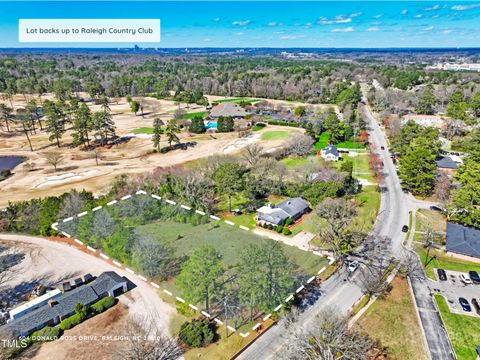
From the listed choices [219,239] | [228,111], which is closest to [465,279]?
[219,239]

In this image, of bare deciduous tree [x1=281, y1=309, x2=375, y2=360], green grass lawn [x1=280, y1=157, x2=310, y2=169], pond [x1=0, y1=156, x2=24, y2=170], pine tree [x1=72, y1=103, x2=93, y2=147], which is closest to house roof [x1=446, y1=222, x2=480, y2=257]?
bare deciduous tree [x1=281, y1=309, x2=375, y2=360]

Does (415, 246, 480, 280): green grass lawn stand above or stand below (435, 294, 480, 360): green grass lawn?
above

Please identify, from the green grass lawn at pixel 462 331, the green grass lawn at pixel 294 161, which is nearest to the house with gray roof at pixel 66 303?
the green grass lawn at pixel 462 331

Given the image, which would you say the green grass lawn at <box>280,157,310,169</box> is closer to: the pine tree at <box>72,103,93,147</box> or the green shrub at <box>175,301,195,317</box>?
the green shrub at <box>175,301,195,317</box>

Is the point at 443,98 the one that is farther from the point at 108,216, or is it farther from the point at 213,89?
the point at 108,216

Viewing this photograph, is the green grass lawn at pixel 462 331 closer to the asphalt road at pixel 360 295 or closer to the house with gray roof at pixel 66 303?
the asphalt road at pixel 360 295

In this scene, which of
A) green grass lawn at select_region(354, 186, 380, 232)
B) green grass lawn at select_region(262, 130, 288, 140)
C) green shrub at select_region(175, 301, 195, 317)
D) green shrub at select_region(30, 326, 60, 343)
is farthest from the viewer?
green grass lawn at select_region(262, 130, 288, 140)

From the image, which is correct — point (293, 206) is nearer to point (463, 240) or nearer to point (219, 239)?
point (219, 239)
